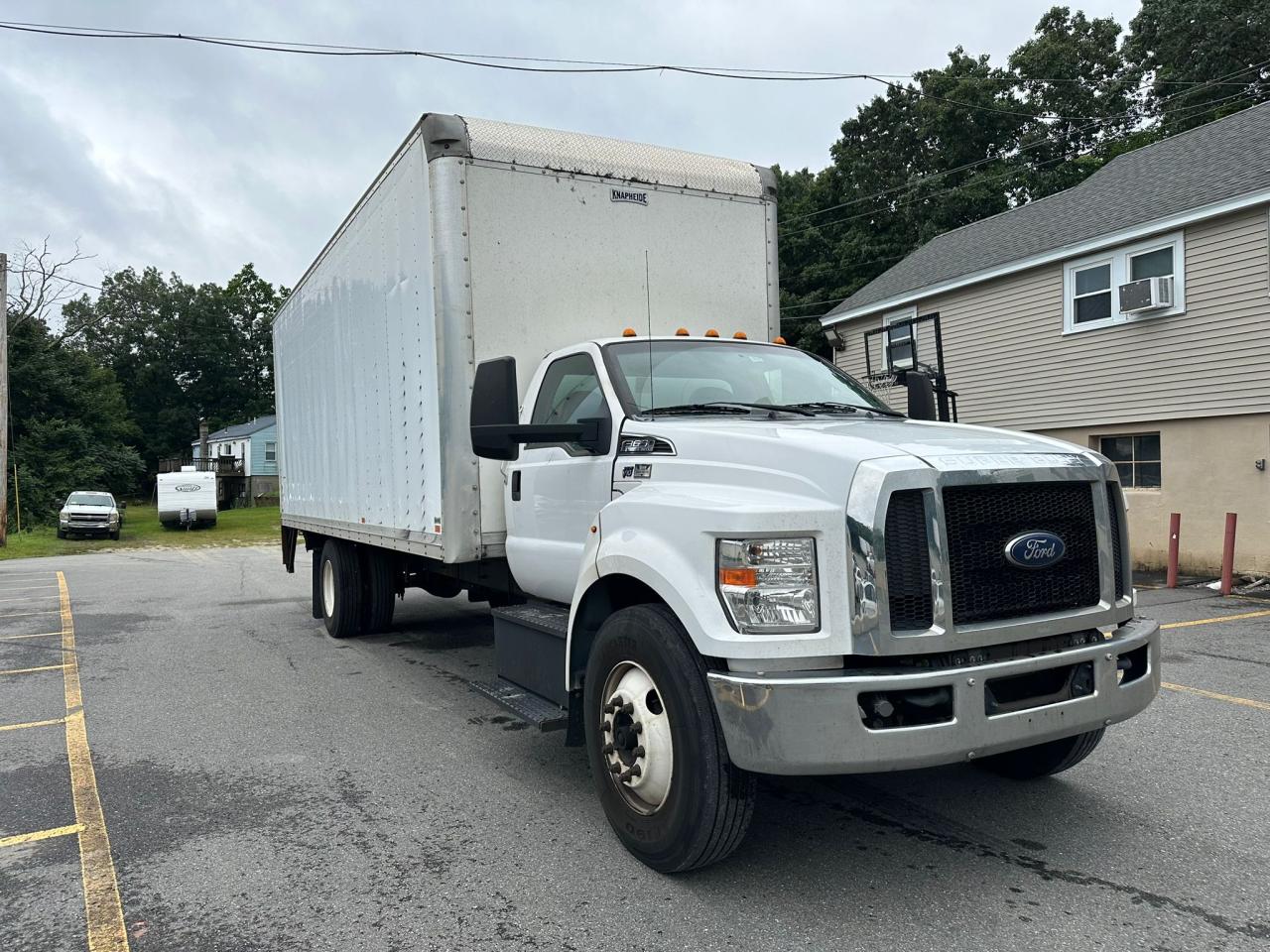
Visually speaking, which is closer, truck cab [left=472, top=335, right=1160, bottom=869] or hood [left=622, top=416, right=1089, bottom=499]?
truck cab [left=472, top=335, right=1160, bottom=869]

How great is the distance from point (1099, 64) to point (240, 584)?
35524mm

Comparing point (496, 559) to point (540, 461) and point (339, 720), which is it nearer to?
point (540, 461)

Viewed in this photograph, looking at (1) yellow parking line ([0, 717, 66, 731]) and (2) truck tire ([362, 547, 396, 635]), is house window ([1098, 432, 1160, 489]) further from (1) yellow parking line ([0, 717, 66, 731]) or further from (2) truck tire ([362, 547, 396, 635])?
(1) yellow parking line ([0, 717, 66, 731])

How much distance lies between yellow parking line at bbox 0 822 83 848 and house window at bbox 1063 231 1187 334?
45.4 feet

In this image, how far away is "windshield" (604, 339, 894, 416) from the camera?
14.9ft

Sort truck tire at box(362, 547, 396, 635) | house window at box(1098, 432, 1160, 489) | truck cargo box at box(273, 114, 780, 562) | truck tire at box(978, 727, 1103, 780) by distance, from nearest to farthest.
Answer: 1. truck tire at box(978, 727, 1103, 780)
2. truck cargo box at box(273, 114, 780, 562)
3. truck tire at box(362, 547, 396, 635)
4. house window at box(1098, 432, 1160, 489)

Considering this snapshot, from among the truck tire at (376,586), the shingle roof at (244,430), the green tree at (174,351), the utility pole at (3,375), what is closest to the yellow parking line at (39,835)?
the truck tire at (376,586)

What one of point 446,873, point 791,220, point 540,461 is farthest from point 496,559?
point 791,220

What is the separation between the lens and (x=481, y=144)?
18.3 feet

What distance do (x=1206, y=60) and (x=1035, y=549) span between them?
36.3m

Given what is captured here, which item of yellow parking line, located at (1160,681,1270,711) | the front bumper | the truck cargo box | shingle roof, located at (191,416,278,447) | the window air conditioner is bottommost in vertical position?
yellow parking line, located at (1160,681,1270,711)

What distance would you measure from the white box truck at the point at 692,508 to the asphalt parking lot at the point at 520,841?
349 mm

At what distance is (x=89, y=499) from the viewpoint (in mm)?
29438

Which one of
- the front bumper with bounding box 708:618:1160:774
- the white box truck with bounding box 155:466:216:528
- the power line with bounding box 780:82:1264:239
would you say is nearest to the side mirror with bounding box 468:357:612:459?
the front bumper with bounding box 708:618:1160:774
